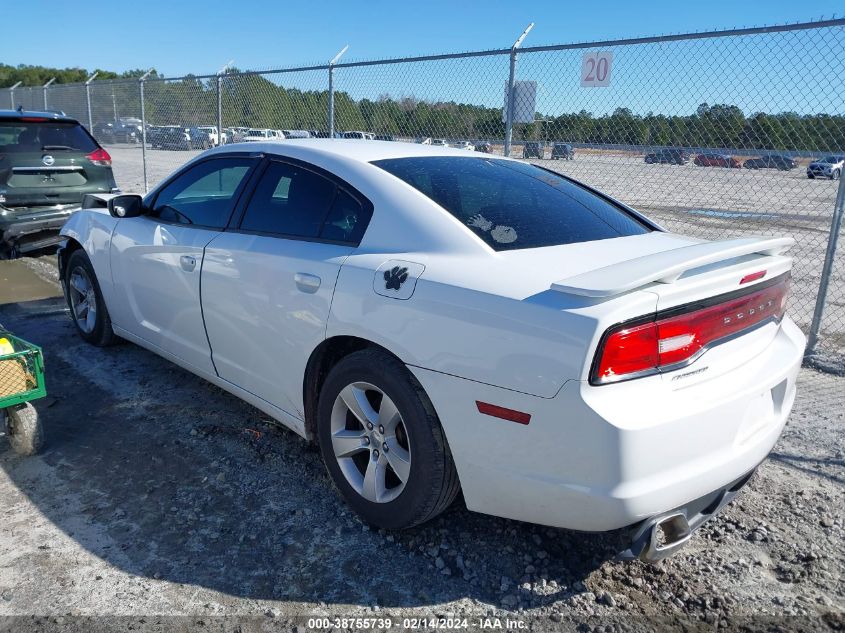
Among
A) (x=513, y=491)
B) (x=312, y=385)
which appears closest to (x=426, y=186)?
(x=312, y=385)

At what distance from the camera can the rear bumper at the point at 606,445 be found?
2.10 meters

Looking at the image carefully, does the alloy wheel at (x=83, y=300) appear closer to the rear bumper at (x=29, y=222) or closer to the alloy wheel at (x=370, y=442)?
the rear bumper at (x=29, y=222)

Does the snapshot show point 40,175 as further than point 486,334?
Yes

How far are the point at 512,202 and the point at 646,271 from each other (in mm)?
1005

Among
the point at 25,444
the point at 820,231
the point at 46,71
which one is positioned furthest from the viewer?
the point at 46,71

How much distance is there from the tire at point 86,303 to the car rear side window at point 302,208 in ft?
6.53

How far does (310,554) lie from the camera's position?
8.95 ft

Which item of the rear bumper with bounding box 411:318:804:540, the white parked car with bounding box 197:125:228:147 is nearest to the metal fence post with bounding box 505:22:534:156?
the rear bumper with bounding box 411:318:804:540

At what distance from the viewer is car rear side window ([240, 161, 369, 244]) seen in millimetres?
3029

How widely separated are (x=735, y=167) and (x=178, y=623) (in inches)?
210

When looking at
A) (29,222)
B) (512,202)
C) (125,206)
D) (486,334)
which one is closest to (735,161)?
(512,202)

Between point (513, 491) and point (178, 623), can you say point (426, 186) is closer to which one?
point (513, 491)

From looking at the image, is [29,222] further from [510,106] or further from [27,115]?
[510,106]

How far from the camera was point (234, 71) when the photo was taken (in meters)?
9.65
